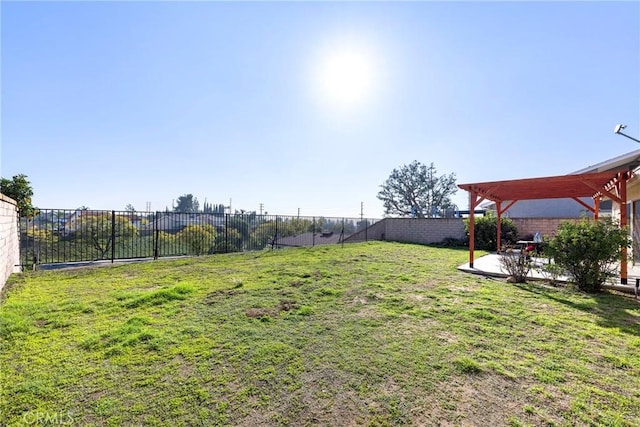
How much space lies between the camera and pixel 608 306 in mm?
4266

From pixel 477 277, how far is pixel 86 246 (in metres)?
9.79

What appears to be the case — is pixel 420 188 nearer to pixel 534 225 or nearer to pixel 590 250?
pixel 534 225

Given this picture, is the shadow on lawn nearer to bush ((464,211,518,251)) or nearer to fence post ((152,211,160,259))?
bush ((464,211,518,251))

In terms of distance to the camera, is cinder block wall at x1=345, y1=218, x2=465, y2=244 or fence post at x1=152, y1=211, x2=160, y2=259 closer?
fence post at x1=152, y1=211, x2=160, y2=259

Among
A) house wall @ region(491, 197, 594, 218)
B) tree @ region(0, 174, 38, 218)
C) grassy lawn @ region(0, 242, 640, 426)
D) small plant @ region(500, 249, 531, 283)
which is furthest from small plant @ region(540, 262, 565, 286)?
house wall @ region(491, 197, 594, 218)

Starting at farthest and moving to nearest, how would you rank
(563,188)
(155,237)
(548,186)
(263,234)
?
(263,234) < (155,237) < (563,188) < (548,186)

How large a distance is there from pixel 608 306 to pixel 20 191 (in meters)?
12.2

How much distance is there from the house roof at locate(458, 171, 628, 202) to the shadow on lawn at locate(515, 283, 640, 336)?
2.39 metres

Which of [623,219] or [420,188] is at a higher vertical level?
[420,188]

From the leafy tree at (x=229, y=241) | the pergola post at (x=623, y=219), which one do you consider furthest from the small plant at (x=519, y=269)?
the leafy tree at (x=229, y=241)

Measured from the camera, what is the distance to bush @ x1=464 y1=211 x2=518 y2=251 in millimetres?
13141

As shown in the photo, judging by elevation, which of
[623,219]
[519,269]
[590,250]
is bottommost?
[519,269]

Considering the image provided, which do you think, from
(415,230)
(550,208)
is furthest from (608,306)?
(550,208)

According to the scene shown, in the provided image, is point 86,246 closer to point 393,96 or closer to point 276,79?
point 276,79
